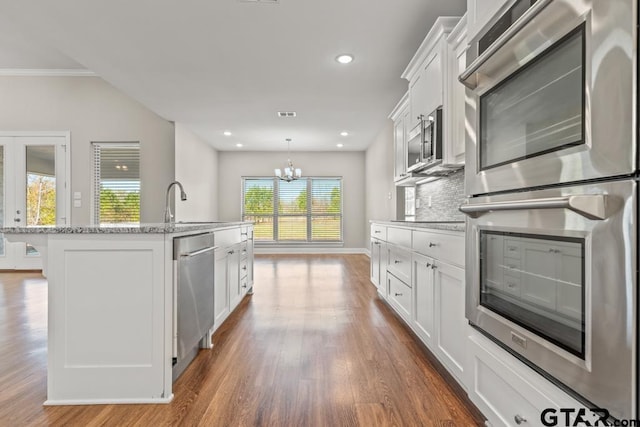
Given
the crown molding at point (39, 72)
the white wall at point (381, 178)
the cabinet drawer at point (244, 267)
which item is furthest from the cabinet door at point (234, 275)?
the crown molding at point (39, 72)

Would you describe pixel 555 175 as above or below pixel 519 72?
below

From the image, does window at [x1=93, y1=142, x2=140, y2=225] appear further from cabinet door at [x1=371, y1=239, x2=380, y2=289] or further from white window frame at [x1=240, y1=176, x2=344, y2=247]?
cabinet door at [x1=371, y1=239, x2=380, y2=289]

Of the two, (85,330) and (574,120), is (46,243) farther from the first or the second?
(574,120)

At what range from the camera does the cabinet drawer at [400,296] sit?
2.60m

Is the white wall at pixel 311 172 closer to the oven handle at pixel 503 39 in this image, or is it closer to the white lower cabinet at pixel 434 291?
the white lower cabinet at pixel 434 291

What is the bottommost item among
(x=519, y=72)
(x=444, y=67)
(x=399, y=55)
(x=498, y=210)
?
(x=498, y=210)

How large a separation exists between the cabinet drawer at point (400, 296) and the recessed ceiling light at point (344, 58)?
7.46 feet

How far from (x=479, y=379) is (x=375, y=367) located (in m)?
0.83

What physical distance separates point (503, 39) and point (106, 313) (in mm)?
2079

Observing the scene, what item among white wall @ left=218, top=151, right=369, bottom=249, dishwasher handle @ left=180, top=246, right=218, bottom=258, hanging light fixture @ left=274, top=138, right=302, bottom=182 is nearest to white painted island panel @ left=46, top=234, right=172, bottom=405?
dishwasher handle @ left=180, top=246, right=218, bottom=258

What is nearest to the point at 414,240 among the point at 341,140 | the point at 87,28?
the point at 87,28

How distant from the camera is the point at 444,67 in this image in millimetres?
2438

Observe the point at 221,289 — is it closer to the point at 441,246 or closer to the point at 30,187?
the point at 441,246

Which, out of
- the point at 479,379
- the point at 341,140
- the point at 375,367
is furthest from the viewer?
the point at 341,140
